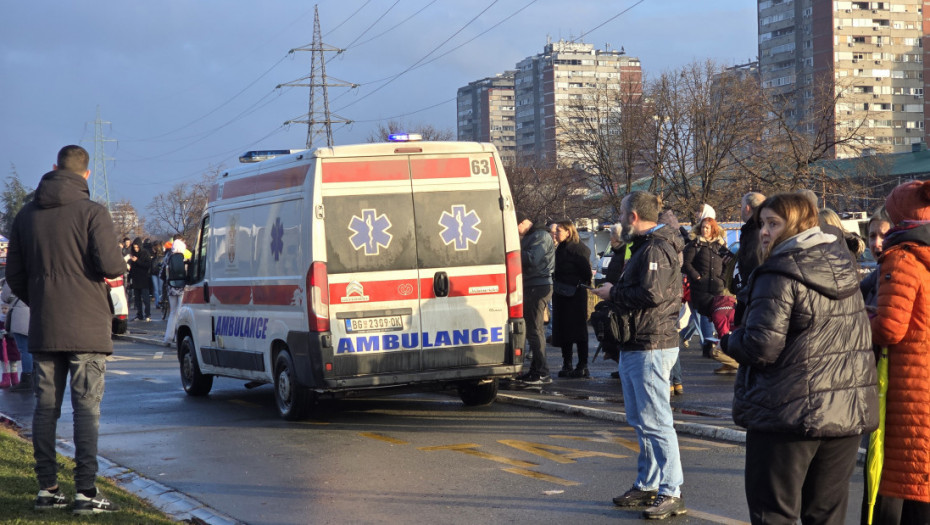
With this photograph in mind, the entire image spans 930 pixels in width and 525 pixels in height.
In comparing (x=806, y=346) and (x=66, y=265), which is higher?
(x=66, y=265)

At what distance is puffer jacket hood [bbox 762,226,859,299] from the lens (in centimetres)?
451

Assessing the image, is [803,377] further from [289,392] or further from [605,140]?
[605,140]

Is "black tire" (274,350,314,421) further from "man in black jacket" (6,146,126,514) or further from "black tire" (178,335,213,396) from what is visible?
"man in black jacket" (6,146,126,514)

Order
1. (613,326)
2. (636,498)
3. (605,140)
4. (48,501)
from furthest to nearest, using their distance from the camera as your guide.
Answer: (605,140) → (636,498) → (613,326) → (48,501)

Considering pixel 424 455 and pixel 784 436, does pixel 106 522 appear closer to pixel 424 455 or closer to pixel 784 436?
pixel 424 455

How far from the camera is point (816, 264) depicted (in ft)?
14.8

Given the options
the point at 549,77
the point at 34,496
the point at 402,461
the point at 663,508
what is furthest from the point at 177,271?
the point at 549,77

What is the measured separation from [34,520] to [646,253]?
12.9 ft

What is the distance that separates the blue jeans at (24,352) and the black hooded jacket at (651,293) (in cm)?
954

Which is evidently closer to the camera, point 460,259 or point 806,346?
point 806,346

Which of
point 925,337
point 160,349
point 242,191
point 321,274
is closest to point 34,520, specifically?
point 321,274

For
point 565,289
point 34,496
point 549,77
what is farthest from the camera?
point 549,77

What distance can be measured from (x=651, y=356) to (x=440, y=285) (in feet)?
13.1

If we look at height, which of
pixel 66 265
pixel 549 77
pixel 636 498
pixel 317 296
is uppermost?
pixel 549 77
